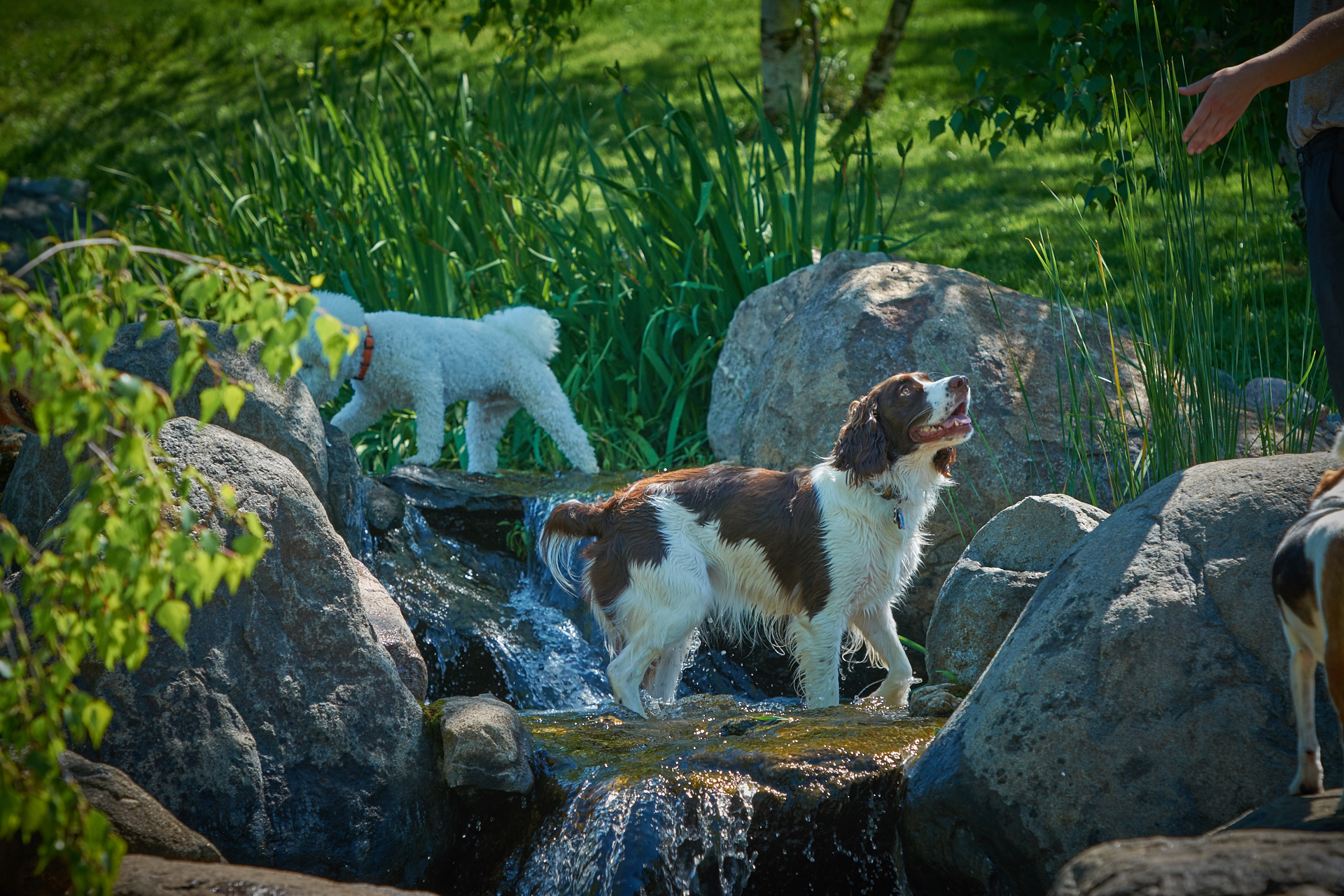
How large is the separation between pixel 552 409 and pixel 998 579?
3.09 meters

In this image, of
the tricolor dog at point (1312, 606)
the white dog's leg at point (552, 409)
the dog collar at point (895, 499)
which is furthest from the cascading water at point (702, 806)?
the white dog's leg at point (552, 409)

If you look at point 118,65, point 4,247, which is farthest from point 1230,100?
point 118,65

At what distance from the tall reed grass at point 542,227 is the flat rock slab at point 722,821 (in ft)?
11.2

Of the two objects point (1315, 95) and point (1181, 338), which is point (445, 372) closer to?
point (1181, 338)

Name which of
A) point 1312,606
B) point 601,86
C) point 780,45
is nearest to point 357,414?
point 1312,606

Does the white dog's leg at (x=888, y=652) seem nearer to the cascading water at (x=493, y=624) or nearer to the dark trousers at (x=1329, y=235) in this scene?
the cascading water at (x=493, y=624)

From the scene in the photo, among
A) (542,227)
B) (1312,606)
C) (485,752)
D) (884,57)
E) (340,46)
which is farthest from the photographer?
(340,46)

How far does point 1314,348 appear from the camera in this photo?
509 centimetres

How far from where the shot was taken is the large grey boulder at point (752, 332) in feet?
21.1

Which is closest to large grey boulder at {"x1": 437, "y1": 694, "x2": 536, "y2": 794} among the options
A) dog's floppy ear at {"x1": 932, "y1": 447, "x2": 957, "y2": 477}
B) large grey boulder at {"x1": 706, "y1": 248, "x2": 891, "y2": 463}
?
dog's floppy ear at {"x1": 932, "y1": 447, "x2": 957, "y2": 477}

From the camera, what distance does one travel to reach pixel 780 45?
10391 millimetres

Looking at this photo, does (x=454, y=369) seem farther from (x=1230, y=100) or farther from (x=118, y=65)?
(x=118, y=65)

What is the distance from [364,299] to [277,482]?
15.4 ft

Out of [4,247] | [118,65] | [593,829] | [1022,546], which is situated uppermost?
[118,65]
